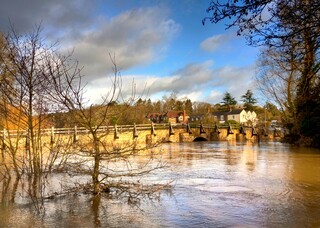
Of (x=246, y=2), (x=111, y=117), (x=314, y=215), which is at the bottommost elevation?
(x=314, y=215)

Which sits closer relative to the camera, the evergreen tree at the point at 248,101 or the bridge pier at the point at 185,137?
the bridge pier at the point at 185,137

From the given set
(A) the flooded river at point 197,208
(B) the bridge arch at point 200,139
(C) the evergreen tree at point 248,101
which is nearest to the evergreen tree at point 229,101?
(C) the evergreen tree at point 248,101

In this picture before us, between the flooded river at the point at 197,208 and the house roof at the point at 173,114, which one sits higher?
the house roof at the point at 173,114

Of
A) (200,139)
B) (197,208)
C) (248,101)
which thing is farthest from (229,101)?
(197,208)

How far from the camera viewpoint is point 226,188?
985cm

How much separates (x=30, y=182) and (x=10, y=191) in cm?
67

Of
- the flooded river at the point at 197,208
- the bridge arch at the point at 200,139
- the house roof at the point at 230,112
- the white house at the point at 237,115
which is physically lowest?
the flooded river at the point at 197,208

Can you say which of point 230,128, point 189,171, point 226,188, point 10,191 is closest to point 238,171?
point 189,171

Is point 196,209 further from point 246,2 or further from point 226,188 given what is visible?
point 246,2

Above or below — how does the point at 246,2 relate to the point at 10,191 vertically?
above

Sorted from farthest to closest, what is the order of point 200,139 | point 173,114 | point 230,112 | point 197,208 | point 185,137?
1. point 230,112
2. point 173,114
3. point 200,139
4. point 185,137
5. point 197,208

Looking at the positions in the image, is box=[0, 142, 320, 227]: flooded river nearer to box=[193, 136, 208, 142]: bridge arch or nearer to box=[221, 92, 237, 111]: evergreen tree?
box=[193, 136, 208, 142]: bridge arch

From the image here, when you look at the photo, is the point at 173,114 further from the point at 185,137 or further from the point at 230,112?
the point at 185,137

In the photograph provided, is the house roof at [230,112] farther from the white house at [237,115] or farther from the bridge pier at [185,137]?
the bridge pier at [185,137]
